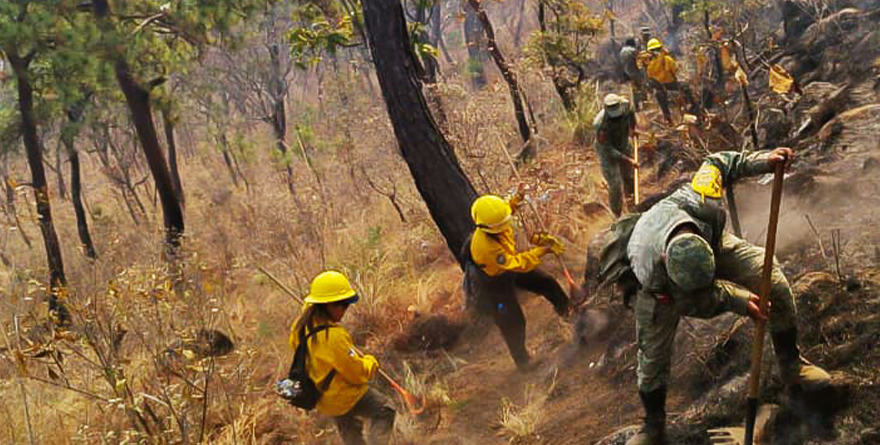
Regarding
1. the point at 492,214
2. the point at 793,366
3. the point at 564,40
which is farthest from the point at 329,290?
the point at 564,40

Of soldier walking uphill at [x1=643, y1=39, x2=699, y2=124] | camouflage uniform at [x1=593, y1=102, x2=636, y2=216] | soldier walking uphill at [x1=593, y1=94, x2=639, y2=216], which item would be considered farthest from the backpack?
soldier walking uphill at [x1=643, y1=39, x2=699, y2=124]

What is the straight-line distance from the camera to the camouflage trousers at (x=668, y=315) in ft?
10.3

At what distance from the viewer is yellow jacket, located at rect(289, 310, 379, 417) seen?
398 cm

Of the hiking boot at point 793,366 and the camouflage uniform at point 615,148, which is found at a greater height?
the camouflage uniform at point 615,148

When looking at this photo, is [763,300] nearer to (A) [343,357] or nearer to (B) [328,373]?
(A) [343,357]

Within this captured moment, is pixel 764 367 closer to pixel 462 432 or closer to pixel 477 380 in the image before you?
pixel 462 432

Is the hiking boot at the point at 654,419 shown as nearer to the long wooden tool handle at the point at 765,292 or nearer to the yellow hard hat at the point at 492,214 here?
the long wooden tool handle at the point at 765,292

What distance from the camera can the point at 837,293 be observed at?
3646mm

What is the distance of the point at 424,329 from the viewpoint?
6746mm

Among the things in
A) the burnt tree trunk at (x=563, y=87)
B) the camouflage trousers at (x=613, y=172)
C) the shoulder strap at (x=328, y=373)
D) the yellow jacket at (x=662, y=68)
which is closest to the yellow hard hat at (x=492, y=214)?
the shoulder strap at (x=328, y=373)

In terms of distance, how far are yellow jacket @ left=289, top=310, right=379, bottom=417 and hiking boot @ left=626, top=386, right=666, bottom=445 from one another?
157 cm

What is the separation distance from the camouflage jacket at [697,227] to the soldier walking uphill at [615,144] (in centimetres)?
322

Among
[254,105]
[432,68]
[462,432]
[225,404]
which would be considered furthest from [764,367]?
[254,105]

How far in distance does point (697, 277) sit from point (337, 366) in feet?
6.86
